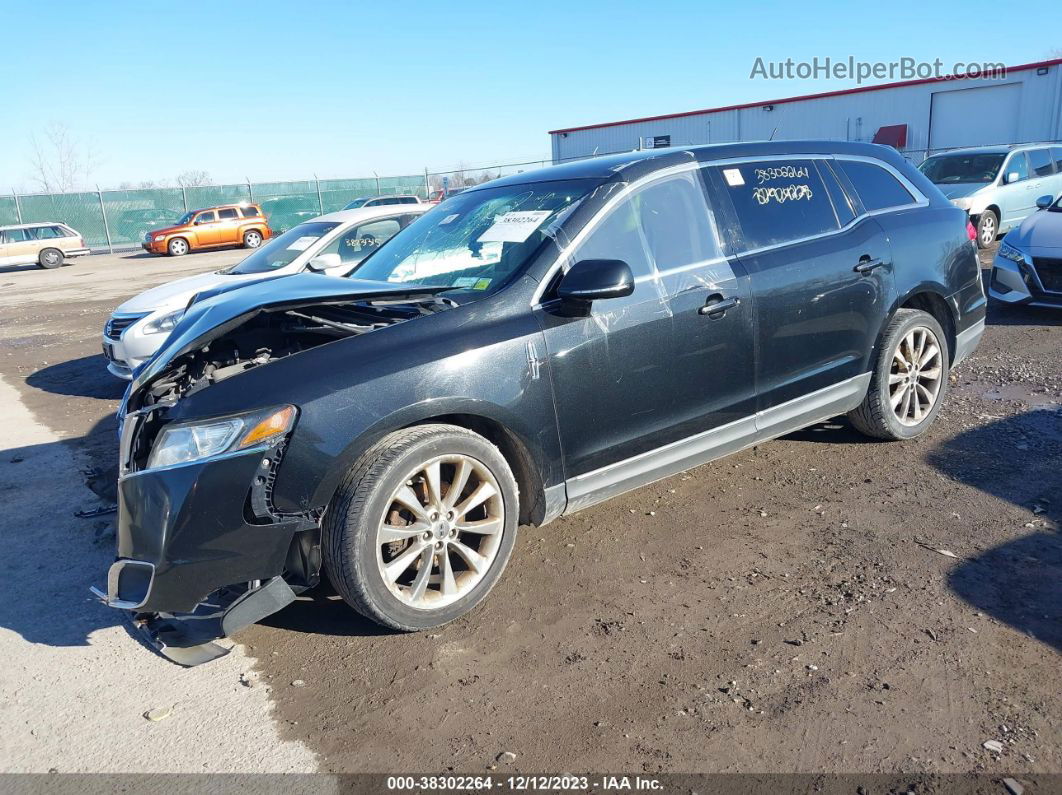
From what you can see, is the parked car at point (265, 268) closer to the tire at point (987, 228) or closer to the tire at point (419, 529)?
the tire at point (419, 529)

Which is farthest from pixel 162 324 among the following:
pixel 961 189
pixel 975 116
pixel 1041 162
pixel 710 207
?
pixel 975 116

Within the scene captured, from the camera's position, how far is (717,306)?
13.4 feet

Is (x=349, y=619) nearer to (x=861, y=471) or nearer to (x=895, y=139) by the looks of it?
(x=861, y=471)

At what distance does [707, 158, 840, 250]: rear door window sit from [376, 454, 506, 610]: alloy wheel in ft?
6.40

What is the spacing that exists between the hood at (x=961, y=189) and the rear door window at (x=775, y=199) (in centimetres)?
996

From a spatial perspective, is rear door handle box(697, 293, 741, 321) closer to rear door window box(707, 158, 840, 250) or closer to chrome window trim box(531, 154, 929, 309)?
chrome window trim box(531, 154, 929, 309)

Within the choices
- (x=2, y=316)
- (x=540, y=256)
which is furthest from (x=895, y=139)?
(x=540, y=256)

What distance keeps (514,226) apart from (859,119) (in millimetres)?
32617

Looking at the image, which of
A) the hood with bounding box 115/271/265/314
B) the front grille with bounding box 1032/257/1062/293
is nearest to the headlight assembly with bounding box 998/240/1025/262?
the front grille with bounding box 1032/257/1062/293

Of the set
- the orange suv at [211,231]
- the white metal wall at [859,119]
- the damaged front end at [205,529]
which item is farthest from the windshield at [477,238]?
the orange suv at [211,231]

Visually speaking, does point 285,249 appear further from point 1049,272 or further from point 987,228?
point 987,228

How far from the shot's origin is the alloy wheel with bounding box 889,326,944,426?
509 centimetres

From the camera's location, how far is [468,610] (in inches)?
139

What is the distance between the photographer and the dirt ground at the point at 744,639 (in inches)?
106
